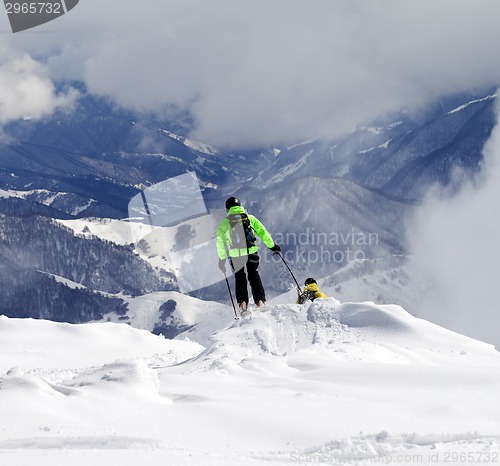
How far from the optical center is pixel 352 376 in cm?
1112

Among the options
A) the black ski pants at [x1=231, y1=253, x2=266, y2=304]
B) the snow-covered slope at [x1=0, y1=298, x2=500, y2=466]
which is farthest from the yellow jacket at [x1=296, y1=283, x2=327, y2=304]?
the snow-covered slope at [x1=0, y1=298, x2=500, y2=466]

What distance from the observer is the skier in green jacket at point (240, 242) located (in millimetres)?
19703

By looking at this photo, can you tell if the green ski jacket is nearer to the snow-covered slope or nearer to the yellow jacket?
the yellow jacket

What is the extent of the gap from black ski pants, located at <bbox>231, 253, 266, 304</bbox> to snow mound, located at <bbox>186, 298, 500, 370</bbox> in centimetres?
146

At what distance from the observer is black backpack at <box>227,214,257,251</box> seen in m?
19.6

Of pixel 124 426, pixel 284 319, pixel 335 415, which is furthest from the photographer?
pixel 284 319

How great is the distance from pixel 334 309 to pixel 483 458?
1213 centimetres

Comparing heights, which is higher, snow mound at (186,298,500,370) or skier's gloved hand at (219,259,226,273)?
skier's gloved hand at (219,259,226,273)

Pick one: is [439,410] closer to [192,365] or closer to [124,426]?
[124,426]

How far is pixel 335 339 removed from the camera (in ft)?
55.0

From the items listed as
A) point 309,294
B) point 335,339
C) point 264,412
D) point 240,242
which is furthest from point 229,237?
point 264,412

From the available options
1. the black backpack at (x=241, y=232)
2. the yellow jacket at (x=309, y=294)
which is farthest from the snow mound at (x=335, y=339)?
the yellow jacket at (x=309, y=294)

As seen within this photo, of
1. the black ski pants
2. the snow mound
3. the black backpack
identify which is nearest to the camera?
the snow mound

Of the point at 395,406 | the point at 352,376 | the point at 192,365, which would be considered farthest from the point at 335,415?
the point at 192,365
